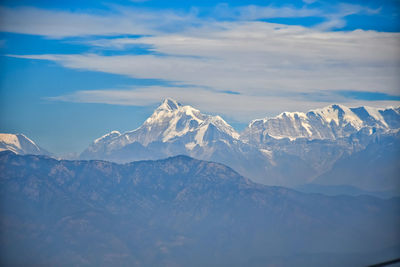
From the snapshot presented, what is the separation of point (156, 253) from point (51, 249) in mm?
35682

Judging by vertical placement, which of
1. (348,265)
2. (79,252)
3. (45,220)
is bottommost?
(348,265)

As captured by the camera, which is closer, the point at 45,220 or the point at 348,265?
the point at 348,265

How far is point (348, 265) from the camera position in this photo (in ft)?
602

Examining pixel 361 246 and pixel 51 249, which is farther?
pixel 361 246

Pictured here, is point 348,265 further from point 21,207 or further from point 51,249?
point 21,207

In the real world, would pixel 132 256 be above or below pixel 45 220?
below

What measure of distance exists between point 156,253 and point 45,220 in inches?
1661

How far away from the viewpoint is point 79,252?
186 metres

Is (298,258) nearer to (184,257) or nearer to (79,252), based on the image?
(184,257)

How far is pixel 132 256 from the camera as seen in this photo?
7490 inches

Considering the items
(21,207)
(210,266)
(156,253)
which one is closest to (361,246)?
(210,266)

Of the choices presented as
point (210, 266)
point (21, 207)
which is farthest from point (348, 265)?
point (21, 207)

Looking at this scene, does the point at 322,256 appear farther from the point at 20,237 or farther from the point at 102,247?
the point at 20,237

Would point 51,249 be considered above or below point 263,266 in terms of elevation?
above
